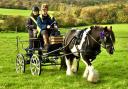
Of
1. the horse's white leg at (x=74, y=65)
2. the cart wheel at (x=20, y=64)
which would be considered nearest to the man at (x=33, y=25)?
the cart wheel at (x=20, y=64)

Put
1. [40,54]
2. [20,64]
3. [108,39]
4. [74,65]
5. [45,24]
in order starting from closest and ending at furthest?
[108,39] < [74,65] < [45,24] < [40,54] < [20,64]

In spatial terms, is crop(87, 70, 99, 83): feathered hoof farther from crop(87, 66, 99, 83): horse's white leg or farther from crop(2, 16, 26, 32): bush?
crop(2, 16, 26, 32): bush

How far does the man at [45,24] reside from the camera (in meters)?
14.8

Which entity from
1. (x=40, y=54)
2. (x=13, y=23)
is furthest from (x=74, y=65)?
(x=13, y=23)

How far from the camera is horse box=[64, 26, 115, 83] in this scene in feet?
42.7

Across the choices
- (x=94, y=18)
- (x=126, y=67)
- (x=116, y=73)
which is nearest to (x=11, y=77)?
(x=116, y=73)

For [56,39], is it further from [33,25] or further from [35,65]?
[33,25]

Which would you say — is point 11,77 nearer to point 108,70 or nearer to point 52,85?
point 52,85

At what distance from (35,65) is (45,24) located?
5.11 ft

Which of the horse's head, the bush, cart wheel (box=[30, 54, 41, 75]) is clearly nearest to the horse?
the horse's head

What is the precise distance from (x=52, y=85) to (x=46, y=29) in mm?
2652

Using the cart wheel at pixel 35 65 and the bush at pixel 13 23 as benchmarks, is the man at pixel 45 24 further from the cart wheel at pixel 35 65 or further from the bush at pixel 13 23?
the bush at pixel 13 23

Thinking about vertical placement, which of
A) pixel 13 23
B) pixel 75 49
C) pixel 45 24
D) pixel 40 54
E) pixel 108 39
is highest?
pixel 108 39

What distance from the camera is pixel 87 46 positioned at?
1362 cm
